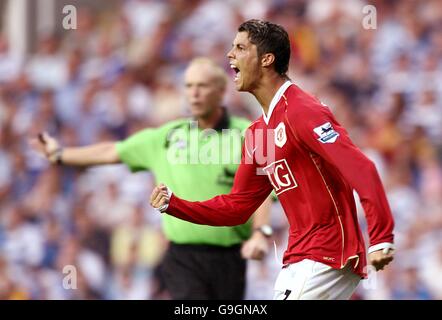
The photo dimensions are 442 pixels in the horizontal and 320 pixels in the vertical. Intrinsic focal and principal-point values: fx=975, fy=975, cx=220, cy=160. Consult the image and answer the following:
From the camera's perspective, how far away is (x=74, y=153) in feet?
25.1

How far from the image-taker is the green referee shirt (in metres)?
7.43

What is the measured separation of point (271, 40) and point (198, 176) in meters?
2.29

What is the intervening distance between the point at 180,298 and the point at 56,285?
449 centimetres

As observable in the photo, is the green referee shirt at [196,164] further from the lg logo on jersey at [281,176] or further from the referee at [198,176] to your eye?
the lg logo on jersey at [281,176]

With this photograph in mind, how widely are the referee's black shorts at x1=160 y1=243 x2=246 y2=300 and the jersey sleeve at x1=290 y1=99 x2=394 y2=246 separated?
2.59m

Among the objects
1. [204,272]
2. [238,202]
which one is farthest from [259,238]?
[238,202]

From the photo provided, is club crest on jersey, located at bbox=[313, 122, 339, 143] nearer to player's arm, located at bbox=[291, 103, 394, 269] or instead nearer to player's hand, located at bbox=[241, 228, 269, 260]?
player's arm, located at bbox=[291, 103, 394, 269]

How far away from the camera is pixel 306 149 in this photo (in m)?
5.11

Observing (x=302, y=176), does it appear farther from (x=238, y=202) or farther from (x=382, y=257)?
(x=382, y=257)

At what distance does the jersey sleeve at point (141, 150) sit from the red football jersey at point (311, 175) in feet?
7.39

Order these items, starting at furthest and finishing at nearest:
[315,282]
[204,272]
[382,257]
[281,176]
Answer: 1. [204,272]
2. [281,176]
3. [315,282]
4. [382,257]

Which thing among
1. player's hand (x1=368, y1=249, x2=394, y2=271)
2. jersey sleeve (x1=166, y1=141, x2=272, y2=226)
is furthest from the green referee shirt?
player's hand (x1=368, y1=249, x2=394, y2=271)

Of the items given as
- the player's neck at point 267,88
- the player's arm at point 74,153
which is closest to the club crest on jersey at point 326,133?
the player's neck at point 267,88
